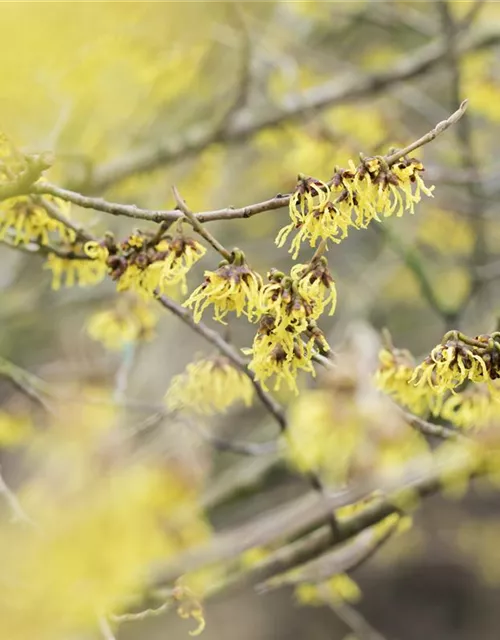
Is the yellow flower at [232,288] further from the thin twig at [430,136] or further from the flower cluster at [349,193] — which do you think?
the thin twig at [430,136]

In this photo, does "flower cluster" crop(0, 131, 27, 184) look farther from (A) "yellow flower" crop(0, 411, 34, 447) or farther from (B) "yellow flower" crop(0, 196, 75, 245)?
(A) "yellow flower" crop(0, 411, 34, 447)

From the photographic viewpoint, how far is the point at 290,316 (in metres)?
1.26

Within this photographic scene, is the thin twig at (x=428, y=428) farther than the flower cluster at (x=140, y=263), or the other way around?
the thin twig at (x=428, y=428)

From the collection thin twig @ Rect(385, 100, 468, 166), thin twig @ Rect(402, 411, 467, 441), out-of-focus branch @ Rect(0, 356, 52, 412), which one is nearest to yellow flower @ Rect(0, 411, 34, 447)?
out-of-focus branch @ Rect(0, 356, 52, 412)

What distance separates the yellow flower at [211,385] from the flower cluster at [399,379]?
0.30 m

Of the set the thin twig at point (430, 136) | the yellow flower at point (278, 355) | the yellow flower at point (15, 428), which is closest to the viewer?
the thin twig at point (430, 136)

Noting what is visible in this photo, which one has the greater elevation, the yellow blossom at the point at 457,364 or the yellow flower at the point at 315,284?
the yellow flower at the point at 315,284

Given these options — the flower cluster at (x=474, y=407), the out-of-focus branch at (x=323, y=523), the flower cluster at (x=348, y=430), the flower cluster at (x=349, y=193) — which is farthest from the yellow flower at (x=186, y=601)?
the flower cluster at (x=349, y=193)

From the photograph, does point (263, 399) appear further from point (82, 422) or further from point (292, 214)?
point (82, 422)

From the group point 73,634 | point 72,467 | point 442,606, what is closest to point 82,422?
point 72,467

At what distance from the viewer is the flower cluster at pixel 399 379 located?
1696 mm

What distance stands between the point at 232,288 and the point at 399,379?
1.92 feet

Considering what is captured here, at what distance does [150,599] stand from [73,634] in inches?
20.3

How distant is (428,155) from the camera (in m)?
5.38
